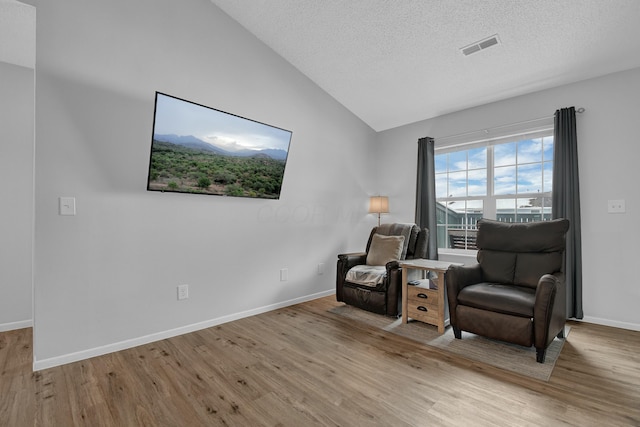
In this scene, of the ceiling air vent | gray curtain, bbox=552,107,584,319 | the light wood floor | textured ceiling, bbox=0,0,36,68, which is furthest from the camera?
gray curtain, bbox=552,107,584,319

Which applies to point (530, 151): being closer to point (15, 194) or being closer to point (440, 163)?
point (440, 163)

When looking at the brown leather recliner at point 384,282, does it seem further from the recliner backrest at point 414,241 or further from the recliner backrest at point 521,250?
the recliner backrest at point 521,250

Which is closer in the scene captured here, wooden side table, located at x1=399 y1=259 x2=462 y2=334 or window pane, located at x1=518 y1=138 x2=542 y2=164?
wooden side table, located at x1=399 y1=259 x2=462 y2=334

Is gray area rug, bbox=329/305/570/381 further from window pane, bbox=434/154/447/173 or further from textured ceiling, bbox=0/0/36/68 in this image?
textured ceiling, bbox=0/0/36/68

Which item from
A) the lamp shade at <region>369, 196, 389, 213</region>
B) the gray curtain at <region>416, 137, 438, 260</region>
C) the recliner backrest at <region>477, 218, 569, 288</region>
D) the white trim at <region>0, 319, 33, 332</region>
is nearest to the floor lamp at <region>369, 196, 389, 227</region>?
the lamp shade at <region>369, 196, 389, 213</region>

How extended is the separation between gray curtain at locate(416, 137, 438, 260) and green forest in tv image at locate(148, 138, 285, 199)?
6.55ft

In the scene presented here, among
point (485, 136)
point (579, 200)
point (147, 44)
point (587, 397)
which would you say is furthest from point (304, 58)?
point (587, 397)

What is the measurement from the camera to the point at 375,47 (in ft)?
10.0

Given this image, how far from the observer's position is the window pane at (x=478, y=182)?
385cm

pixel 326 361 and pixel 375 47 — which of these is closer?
pixel 326 361

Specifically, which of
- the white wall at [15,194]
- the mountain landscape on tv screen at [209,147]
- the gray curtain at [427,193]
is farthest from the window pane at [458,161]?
the white wall at [15,194]

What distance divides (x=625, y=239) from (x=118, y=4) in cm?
499

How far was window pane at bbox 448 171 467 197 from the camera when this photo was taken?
404 centimetres

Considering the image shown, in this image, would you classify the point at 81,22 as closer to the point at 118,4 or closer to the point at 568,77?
the point at 118,4
